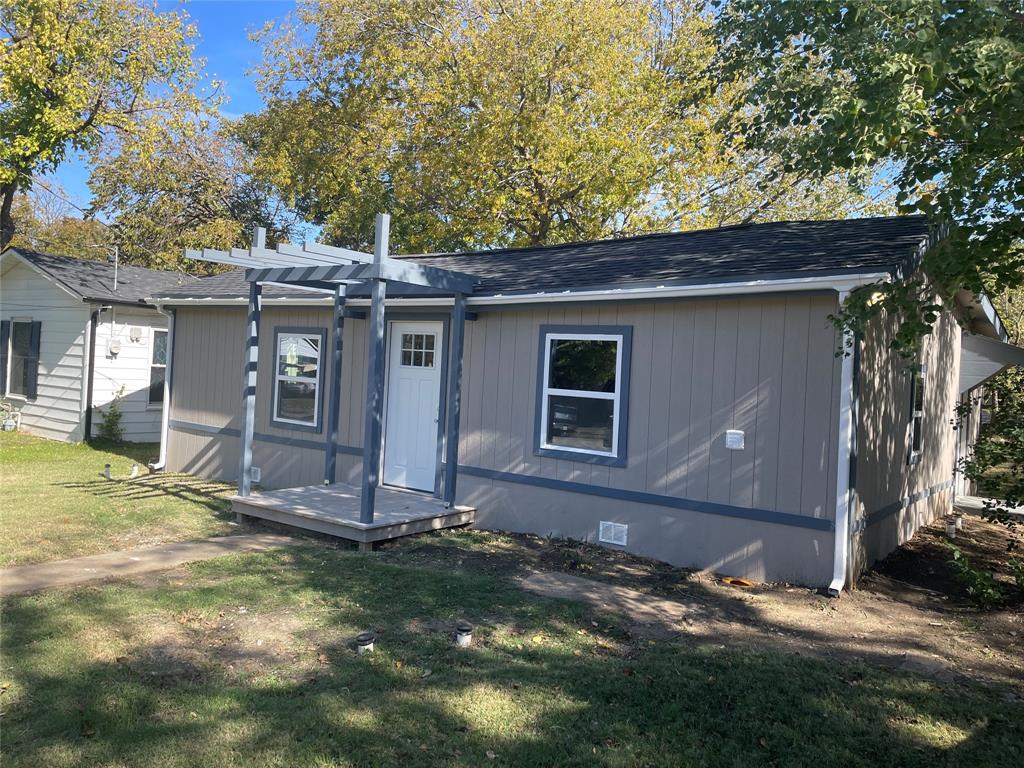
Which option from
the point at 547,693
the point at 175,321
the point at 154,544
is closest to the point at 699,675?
the point at 547,693

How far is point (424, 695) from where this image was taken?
165 inches

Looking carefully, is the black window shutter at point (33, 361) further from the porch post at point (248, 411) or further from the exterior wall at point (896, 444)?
the exterior wall at point (896, 444)

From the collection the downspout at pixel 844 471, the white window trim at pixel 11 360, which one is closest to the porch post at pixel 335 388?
the downspout at pixel 844 471

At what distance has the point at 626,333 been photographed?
7.85 metres

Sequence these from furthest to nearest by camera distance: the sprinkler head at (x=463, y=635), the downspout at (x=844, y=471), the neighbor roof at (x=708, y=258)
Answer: the neighbor roof at (x=708, y=258)
the downspout at (x=844, y=471)
the sprinkler head at (x=463, y=635)

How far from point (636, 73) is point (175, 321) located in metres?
12.3

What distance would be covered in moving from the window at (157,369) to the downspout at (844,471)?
13.3 m

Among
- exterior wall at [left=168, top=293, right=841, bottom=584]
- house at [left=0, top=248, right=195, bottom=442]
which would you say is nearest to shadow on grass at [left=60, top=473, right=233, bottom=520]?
exterior wall at [left=168, top=293, right=841, bottom=584]

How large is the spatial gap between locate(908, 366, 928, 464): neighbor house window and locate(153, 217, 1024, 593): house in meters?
0.05

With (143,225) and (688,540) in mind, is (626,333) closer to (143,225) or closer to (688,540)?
(688,540)

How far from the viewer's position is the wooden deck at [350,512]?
7.63 meters

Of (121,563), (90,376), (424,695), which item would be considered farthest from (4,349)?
(424,695)

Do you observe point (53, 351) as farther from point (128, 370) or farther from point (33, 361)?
point (128, 370)

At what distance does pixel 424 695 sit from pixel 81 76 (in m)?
17.8
